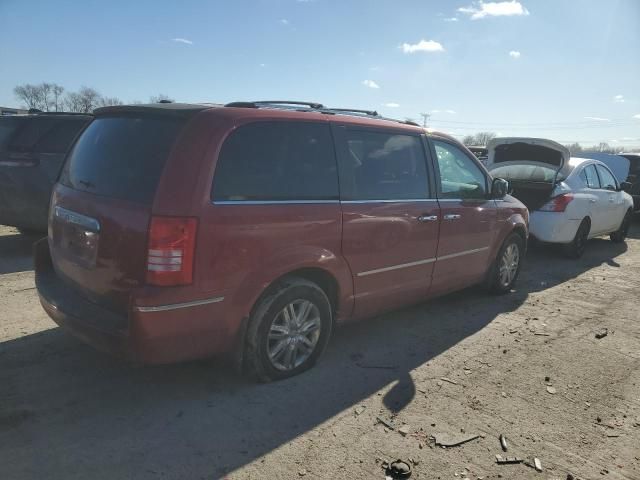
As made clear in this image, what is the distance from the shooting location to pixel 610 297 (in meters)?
Result: 6.10

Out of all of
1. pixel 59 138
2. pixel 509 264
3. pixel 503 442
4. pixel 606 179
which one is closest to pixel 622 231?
pixel 606 179

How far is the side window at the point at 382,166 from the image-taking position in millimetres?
3750

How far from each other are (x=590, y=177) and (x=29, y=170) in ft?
28.5

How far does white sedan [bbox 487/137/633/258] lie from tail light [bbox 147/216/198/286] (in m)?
6.36

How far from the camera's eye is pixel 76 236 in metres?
3.21

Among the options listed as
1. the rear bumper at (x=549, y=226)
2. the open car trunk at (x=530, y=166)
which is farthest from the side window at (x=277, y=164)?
the open car trunk at (x=530, y=166)

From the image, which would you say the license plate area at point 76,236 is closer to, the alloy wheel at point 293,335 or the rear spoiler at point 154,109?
the rear spoiler at point 154,109

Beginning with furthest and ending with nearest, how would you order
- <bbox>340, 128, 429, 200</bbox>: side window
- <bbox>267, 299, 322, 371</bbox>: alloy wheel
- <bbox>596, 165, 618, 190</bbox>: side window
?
<bbox>596, 165, 618, 190</bbox>: side window → <bbox>340, 128, 429, 200</bbox>: side window → <bbox>267, 299, 322, 371</bbox>: alloy wheel

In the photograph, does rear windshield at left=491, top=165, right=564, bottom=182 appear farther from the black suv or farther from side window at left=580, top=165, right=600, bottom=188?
the black suv

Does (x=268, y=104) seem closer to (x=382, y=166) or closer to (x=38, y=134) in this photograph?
(x=382, y=166)

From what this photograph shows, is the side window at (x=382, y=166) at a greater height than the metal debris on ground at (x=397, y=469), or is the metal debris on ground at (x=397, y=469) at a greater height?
the side window at (x=382, y=166)

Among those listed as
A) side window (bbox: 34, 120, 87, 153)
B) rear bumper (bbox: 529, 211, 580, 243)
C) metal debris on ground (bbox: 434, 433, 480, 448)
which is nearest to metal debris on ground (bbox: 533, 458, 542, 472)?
metal debris on ground (bbox: 434, 433, 480, 448)

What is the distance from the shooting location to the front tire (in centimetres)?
329

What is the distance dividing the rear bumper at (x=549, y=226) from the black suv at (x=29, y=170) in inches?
262
